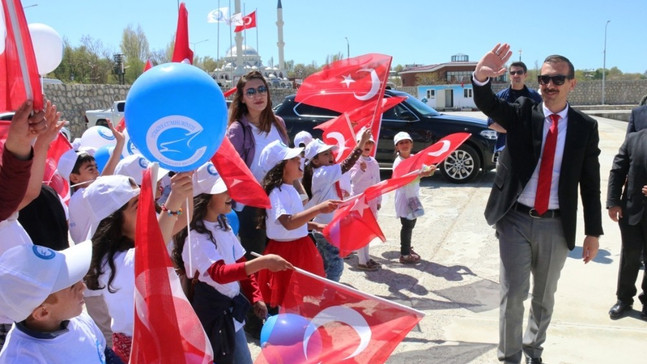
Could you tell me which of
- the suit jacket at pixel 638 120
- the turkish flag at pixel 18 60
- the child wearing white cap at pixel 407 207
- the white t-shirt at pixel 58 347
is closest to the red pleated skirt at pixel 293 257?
the white t-shirt at pixel 58 347

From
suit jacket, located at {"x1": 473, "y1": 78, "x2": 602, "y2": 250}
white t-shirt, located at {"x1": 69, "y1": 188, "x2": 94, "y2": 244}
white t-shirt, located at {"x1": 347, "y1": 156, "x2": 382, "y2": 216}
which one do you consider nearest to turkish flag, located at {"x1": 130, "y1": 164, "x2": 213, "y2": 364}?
white t-shirt, located at {"x1": 69, "y1": 188, "x2": 94, "y2": 244}

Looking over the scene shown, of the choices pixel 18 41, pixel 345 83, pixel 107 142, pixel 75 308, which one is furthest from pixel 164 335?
pixel 107 142

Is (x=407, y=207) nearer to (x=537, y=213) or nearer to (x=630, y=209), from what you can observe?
(x=630, y=209)

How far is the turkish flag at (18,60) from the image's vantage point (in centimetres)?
217

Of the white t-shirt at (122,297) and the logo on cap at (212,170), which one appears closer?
the white t-shirt at (122,297)

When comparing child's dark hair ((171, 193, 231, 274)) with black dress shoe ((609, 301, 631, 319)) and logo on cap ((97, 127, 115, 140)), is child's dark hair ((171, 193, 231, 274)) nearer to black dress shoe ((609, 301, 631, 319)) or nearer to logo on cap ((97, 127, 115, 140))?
logo on cap ((97, 127, 115, 140))

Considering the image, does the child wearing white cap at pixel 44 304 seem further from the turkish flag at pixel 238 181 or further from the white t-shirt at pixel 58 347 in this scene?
the turkish flag at pixel 238 181

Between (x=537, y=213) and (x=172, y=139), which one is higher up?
(x=172, y=139)

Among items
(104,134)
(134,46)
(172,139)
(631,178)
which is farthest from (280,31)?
(172,139)

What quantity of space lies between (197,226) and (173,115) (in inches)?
33.8

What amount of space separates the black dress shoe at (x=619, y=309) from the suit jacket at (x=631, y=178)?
2.27 feet

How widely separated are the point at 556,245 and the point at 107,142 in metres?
4.58

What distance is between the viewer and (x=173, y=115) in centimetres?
252

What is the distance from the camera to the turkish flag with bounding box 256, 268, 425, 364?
9.78 ft
